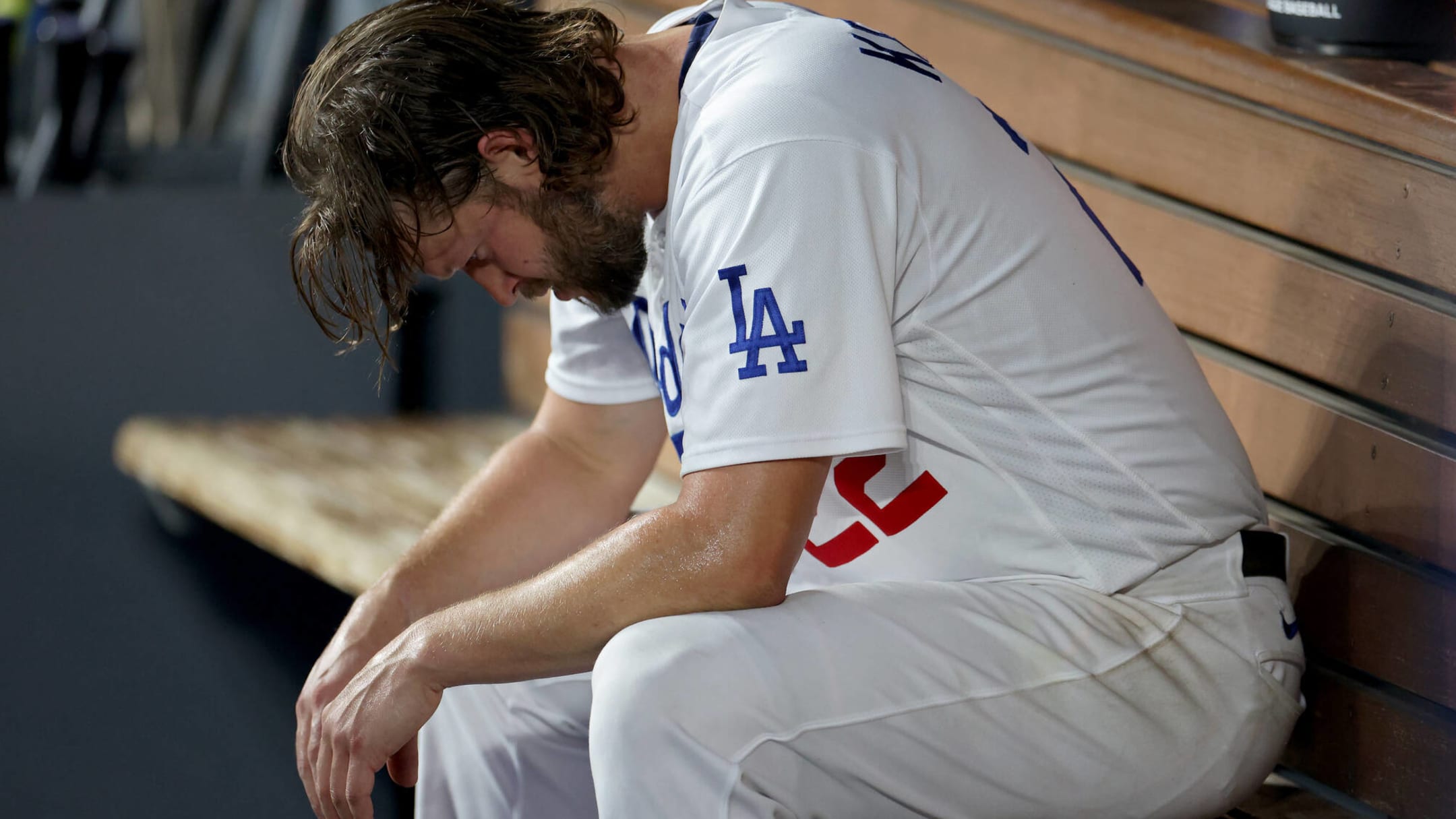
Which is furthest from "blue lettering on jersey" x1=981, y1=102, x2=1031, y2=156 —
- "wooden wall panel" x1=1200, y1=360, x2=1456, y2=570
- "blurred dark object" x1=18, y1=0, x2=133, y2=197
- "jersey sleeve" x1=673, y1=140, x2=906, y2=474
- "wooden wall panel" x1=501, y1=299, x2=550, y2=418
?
"blurred dark object" x1=18, y1=0, x2=133, y2=197

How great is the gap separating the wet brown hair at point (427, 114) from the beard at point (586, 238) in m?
0.02

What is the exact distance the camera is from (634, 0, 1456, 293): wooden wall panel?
144cm

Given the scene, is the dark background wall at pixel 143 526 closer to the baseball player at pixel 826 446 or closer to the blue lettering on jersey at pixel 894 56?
the baseball player at pixel 826 446

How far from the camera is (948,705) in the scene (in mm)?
1154

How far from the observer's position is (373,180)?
4.22 feet

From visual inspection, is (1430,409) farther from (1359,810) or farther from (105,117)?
(105,117)

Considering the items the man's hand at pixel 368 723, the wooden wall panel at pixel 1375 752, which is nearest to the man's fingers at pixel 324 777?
the man's hand at pixel 368 723

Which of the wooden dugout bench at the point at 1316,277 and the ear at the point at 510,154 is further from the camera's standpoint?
the wooden dugout bench at the point at 1316,277

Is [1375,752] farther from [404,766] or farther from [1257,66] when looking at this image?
[404,766]

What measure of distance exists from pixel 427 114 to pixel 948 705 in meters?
0.66

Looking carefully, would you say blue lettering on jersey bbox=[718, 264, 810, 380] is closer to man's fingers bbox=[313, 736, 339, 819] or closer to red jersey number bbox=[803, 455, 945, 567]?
red jersey number bbox=[803, 455, 945, 567]

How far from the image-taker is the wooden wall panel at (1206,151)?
1.44m

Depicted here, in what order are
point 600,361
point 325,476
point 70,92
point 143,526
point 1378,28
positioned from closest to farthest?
point 1378,28 → point 600,361 → point 325,476 → point 143,526 → point 70,92

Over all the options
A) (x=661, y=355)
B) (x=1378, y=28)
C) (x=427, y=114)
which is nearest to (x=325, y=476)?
(x=661, y=355)
